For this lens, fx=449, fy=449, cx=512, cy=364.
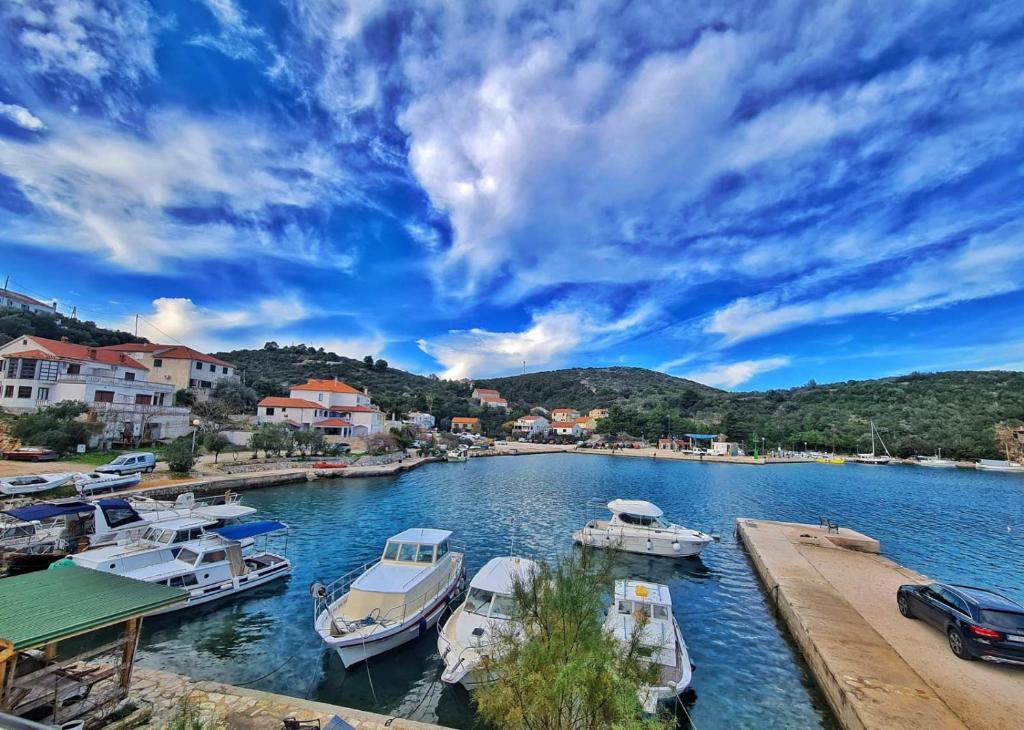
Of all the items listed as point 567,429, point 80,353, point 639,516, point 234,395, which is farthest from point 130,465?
point 567,429

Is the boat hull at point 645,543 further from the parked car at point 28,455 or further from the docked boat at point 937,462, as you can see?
the docked boat at point 937,462

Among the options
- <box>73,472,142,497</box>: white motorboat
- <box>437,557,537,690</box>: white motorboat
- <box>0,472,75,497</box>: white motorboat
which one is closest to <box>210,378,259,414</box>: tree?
<box>73,472,142,497</box>: white motorboat

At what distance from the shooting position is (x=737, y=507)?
1359 inches

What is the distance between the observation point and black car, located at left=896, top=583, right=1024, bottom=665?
372 inches

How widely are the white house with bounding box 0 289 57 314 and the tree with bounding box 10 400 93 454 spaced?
59.0 metres

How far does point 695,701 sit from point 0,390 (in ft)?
184

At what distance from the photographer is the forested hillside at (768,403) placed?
253ft

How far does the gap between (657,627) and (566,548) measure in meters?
11.4

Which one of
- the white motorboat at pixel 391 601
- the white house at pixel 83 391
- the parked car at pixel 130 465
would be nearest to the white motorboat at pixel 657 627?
the white motorboat at pixel 391 601

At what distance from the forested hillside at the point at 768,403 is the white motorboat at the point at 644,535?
229ft

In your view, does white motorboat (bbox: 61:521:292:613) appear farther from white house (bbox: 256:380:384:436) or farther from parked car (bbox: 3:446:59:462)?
white house (bbox: 256:380:384:436)

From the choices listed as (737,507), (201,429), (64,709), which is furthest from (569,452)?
(64,709)

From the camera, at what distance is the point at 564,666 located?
509cm

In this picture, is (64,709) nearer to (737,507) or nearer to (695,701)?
(695,701)
